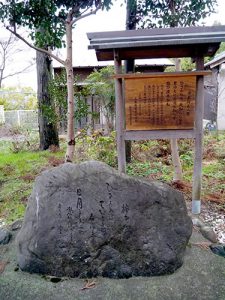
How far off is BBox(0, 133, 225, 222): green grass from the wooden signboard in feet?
5.82

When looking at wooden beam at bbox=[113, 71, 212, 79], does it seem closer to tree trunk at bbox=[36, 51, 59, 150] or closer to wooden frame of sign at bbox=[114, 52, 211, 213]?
wooden frame of sign at bbox=[114, 52, 211, 213]

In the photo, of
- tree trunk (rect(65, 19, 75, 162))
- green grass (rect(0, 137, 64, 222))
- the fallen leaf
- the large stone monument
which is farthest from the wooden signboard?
green grass (rect(0, 137, 64, 222))

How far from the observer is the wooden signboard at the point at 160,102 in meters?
3.86

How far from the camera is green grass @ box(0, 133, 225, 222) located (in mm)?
5366

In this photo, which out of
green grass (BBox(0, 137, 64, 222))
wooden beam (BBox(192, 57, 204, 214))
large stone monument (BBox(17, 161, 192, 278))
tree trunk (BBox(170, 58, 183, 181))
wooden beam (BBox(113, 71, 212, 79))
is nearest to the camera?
large stone monument (BBox(17, 161, 192, 278))

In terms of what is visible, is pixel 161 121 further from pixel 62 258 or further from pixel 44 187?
pixel 62 258

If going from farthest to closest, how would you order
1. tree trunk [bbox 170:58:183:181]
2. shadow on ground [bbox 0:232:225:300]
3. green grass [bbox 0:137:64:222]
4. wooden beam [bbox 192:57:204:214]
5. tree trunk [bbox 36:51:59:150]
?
tree trunk [bbox 36:51:59:150], tree trunk [bbox 170:58:183:181], green grass [bbox 0:137:64:222], wooden beam [bbox 192:57:204:214], shadow on ground [bbox 0:232:225:300]

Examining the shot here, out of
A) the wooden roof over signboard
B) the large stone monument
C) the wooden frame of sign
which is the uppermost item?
the wooden roof over signboard

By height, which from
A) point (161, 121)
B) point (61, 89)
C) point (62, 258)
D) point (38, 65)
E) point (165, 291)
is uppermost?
point (38, 65)

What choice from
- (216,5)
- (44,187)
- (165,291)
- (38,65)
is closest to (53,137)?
(38,65)

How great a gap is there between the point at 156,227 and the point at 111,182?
0.68m

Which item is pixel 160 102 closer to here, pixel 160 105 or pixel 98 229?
pixel 160 105

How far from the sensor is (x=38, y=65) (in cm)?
947

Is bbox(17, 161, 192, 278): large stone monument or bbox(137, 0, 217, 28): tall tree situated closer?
bbox(17, 161, 192, 278): large stone monument
